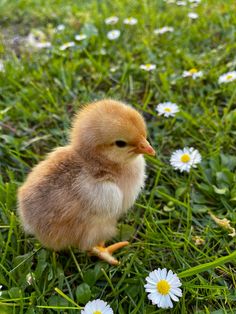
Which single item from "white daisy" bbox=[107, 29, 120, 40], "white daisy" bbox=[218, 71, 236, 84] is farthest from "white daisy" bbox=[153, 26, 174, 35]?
"white daisy" bbox=[218, 71, 236, 84]

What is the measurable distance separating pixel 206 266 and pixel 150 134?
3.63 feet

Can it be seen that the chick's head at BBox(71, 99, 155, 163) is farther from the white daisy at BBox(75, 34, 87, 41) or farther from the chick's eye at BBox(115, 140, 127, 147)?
the white daisy at BBox(75, 34, 87, 41)

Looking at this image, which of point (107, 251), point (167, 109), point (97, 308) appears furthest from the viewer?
point (167, 109)

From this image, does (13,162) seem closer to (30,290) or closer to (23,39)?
(30,290)

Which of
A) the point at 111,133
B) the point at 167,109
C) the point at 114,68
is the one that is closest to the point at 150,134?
the point at 167,109

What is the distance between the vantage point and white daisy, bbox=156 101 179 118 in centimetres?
257

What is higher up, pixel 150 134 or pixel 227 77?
pixel 227 77

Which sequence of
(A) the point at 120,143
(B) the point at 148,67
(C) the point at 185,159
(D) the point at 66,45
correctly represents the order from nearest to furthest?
(A) the point at 120,143, (C) the point at 185,159, (B) the point at 148,67, (D) the point at 66,45

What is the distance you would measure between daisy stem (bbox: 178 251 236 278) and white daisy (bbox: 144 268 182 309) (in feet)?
0.15

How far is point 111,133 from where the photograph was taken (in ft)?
5.80

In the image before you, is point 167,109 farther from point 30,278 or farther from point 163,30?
point 30,278

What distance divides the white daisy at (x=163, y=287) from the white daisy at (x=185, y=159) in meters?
0.67

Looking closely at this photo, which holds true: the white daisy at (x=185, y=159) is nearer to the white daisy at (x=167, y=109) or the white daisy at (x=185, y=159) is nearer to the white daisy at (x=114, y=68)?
the white daisy at (x=167, y=109)

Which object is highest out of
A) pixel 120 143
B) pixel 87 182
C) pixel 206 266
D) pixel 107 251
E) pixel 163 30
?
pixel 120 143
